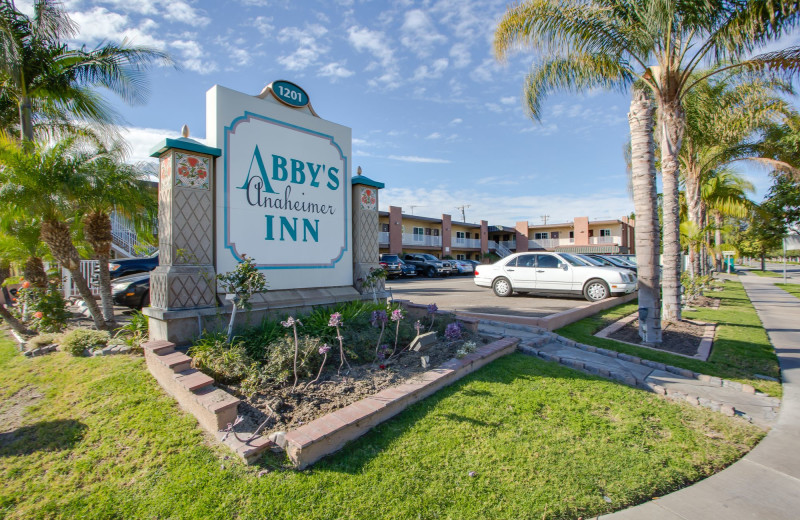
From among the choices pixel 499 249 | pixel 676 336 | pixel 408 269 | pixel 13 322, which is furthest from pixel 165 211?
pixel 499 249

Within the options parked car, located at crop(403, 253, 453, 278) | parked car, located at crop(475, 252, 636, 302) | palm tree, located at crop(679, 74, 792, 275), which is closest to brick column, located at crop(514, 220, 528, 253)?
parked car, located at crop(403, 253, 453, 278)

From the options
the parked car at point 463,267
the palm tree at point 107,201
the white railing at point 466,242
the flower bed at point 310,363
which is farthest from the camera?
the white railing at point 466,242

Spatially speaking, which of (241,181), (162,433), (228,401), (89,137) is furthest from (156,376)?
(89,137)

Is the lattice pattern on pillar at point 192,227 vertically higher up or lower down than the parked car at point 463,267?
higher up

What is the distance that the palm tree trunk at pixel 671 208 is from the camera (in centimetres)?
770

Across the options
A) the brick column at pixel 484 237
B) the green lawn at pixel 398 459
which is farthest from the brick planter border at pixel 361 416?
the brick column at pixel 484 237

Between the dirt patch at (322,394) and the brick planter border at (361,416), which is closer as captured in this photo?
the brick planter border at (361,416)

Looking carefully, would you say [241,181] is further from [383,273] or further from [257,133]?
[383,273]

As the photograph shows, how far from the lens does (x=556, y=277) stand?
433 inches

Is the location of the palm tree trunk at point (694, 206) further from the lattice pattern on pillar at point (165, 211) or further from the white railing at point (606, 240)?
the white railing at point (606, 240)

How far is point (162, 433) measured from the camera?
307 cm

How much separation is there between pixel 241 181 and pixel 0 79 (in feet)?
22.6

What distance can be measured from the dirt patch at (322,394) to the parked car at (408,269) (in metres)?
22.0

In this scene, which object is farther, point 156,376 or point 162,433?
point 156,376
